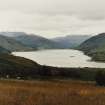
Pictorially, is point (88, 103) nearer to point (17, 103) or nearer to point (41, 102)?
point (41, 102)

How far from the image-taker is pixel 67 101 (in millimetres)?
11672

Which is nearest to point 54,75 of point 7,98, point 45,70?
point 45,70

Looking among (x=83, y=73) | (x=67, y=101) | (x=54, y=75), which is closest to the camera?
(x=67, y=101)

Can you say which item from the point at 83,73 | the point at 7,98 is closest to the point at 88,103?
the point at 7,98

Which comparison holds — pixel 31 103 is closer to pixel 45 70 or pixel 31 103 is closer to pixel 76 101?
pixel 76 101

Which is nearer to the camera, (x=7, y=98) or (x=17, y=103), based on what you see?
(x=17, y=103)

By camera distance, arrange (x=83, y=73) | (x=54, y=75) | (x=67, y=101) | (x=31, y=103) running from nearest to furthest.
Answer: (x=31, y=103)
(x=67, y=101)
(x=54, y=75)
(x=83, y=73)

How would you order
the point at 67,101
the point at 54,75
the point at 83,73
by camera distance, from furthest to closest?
the point at 83,73
the point at 54,75
the point at 67,101

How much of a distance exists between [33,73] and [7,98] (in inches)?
5442

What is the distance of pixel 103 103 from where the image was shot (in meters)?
11.1

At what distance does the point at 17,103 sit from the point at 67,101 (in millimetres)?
2005

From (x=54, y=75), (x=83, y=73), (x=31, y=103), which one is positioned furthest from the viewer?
(x=83, y=73)

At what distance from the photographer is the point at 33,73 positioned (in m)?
150

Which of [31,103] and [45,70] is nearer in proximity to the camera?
[31,103]
